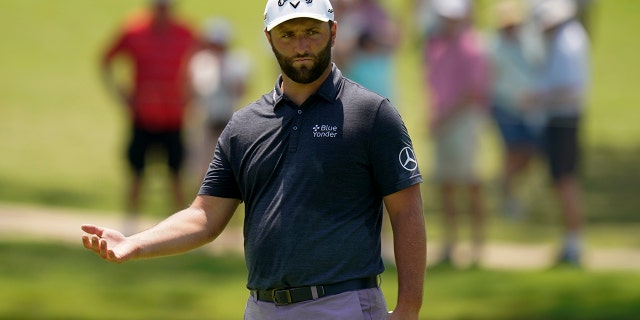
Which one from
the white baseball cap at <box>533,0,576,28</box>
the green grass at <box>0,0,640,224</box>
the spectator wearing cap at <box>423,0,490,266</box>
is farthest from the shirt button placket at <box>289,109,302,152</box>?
the green grass at <box>0,0,640,224</box>

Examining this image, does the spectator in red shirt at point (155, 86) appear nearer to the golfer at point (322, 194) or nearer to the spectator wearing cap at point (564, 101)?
the spectator wearing cap at point (564, 101)

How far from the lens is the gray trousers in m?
4.68

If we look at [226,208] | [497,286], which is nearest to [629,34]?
[497,286]

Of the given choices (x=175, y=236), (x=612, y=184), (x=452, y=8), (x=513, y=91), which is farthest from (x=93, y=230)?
(x=612, y=184)

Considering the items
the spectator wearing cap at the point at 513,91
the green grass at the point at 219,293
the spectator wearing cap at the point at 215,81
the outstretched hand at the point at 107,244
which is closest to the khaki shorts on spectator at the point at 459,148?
the spectator wearing cap at the point at 513,91

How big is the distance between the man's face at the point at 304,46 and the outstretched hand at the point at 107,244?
0.79 m

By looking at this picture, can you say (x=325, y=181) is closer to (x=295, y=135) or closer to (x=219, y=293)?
(x=295, y=135)

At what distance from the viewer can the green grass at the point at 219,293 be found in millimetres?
8922

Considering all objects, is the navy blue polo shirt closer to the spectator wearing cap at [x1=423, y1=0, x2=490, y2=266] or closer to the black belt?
the black belt

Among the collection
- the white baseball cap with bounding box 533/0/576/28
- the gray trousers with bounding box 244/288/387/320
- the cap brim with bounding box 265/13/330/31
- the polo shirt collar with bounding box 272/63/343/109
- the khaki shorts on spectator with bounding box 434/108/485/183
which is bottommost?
the gray trousers with bounding box 244/288/387/320

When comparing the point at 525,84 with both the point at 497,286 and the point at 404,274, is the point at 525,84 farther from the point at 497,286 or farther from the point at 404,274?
the point at 404,274

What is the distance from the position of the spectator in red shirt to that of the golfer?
8.22 m

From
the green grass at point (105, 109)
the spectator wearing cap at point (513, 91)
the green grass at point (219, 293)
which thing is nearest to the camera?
the green grass at point (219, 293)

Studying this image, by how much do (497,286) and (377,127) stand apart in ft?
16.6
